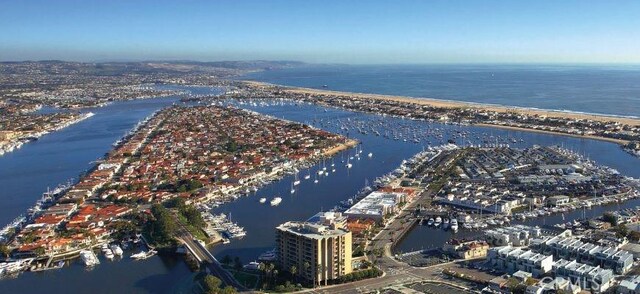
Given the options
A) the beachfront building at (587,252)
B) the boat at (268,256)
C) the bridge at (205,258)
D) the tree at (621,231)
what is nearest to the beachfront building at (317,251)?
the boat at (268,256)

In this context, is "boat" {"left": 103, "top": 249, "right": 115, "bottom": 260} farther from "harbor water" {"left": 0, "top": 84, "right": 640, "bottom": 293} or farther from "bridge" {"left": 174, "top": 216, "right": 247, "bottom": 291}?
"bridge" {"left": 174, "top": 216, "right": 247, "bottom": 291}

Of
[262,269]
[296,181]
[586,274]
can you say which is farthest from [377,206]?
[586,274]

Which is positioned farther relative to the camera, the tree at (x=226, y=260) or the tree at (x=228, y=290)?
the tree at (x=226, y=260)

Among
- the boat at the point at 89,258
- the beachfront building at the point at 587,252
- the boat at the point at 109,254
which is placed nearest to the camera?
the beachfront building at the point at 587,252

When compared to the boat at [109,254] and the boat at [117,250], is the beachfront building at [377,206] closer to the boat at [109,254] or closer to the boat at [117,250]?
the boat at [117,250]

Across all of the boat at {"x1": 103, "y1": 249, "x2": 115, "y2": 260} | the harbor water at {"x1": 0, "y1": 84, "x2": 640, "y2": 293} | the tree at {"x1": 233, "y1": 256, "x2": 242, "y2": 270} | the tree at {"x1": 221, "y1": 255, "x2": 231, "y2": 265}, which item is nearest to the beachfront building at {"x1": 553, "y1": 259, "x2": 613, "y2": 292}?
the harbor water at {"x1": 0, "y1": 84, "x2": 640, "y2": 293}
